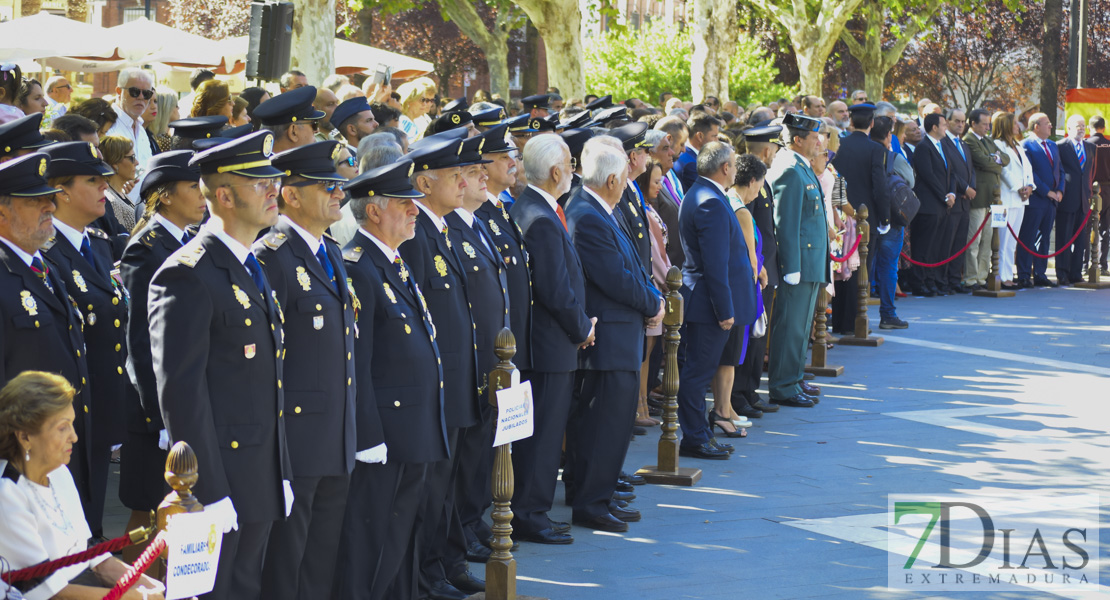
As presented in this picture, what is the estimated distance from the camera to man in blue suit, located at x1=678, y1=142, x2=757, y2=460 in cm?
873

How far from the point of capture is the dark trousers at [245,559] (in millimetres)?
4379

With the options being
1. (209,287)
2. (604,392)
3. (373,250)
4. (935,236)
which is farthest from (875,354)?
(209,287)

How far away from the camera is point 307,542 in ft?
16.7

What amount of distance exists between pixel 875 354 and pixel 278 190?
935 centimetres

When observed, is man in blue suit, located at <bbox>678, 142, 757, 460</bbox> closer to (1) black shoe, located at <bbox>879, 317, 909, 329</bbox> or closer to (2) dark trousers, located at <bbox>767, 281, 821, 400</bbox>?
(2) dark trousers, located at <bbox>767, 281, 821, 400</bbox>

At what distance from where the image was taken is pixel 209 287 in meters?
4.33

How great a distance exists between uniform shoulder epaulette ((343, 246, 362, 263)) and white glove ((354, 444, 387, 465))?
0.76 meters

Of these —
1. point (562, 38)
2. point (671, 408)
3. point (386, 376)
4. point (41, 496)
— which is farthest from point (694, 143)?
point (562, 38)

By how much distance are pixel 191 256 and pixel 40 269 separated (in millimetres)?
1355

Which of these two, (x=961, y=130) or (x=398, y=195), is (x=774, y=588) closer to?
(x=398, y=195)

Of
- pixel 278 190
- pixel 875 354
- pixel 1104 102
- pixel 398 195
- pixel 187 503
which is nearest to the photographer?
pixel 187 503

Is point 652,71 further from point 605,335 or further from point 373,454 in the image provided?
point 373,454

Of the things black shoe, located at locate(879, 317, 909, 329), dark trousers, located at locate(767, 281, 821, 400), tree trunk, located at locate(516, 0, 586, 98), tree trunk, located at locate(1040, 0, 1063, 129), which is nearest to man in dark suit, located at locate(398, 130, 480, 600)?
dark trousers, located at locate(767, 281, 821, 400)

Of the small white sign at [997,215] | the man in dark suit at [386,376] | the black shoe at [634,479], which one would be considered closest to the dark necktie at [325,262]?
the man in dark suit at [386,376]
